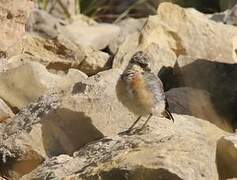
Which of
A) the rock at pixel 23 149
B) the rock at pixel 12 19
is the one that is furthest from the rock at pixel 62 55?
the rock at pixel 23 149

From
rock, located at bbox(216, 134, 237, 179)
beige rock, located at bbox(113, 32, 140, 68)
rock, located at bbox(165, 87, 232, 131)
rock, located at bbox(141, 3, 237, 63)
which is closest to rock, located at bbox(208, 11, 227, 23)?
rock, located at bbox(141, 3, 237, 63)

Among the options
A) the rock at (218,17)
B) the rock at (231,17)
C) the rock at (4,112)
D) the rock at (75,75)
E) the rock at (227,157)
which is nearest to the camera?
the rock at (227,157)

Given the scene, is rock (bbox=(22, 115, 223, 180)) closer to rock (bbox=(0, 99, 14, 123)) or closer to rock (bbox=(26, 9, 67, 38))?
rock (bbox=(0, 99, 14, 123))

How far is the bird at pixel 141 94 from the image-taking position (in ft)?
16.9

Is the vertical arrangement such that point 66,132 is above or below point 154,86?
below

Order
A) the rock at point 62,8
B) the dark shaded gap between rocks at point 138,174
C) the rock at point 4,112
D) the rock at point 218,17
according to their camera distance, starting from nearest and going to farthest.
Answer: the dark shaded gap between rocks at point 138,174 → the rock at point 4,112 → the rock at point 218,17 → the rock at point 62,8

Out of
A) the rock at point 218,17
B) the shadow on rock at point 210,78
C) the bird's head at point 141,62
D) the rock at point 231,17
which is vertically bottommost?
the shadow on rock at point 210,78

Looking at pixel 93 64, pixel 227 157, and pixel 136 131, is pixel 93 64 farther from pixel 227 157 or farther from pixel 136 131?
pixel 227 157

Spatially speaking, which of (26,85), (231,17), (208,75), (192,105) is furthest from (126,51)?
(231,17)

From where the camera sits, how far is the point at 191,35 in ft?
24.4

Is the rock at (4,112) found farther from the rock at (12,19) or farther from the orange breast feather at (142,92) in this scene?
the orange breast feather at (142,92)

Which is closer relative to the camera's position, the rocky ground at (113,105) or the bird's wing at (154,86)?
the rocky ground at (113,105)

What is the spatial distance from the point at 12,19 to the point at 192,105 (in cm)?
163

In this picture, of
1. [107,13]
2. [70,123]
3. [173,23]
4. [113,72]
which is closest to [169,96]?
[113,72]
